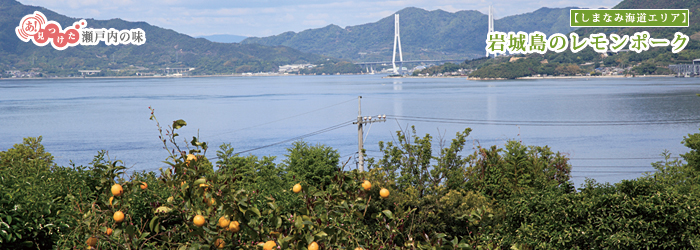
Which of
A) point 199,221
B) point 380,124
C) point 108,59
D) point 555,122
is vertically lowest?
point 555,122

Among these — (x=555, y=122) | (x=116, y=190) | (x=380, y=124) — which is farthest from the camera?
(x=555, y=122)

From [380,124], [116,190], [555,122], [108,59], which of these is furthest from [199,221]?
[108,59]

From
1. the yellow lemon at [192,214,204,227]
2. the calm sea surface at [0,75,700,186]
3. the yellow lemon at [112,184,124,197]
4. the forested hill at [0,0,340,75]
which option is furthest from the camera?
the forested hill at [0,0,340,75]

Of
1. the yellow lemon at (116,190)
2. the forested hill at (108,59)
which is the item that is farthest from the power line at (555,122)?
the forested hill at (108,59)

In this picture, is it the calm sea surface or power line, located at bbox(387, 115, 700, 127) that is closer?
the calm sea surface

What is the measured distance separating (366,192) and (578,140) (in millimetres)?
29610

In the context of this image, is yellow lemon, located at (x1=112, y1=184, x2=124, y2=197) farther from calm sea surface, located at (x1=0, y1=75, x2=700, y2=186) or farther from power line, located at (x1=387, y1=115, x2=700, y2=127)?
power line, located at (x1=387, y1=115, x2=700, y2=127)

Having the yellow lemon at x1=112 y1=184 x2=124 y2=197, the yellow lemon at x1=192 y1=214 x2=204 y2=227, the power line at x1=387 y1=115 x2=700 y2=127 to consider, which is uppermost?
the yellow lemon at x1=112 y1=184 x2=124 y2=197

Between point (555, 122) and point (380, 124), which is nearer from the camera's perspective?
point (380, 124)

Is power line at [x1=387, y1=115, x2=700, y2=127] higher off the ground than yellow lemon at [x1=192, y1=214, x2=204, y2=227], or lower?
lower

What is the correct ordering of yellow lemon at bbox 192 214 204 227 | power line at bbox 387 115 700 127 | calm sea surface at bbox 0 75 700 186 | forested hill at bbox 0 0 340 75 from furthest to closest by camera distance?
1. forested hill at bbox 0 0 340 75
2. power line at bbox 387 115 700 127
3. calm sea surface at bbox 0 75 700 186
4. yellow lemon at bbox 192 214 204 227

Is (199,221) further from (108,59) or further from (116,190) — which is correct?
(108,59)

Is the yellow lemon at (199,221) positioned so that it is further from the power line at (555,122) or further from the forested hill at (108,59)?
the forested hill at (108,59)

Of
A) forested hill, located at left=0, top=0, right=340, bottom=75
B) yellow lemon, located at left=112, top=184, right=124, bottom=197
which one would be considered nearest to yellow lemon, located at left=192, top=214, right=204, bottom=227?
yellow lemon, located at left=112, top=184, right=124, bottom=197
